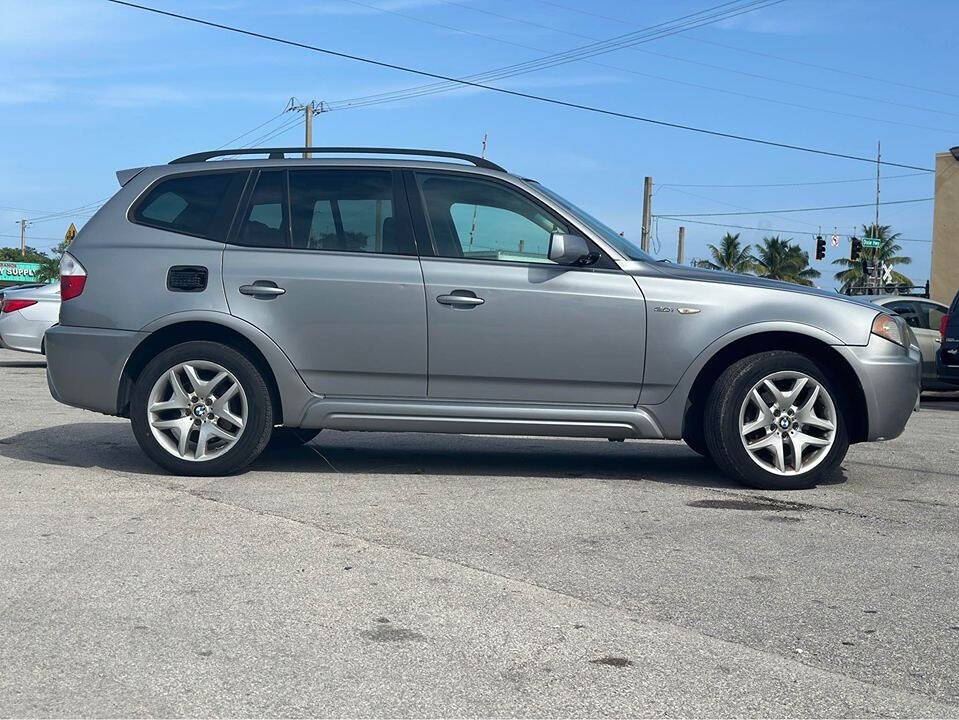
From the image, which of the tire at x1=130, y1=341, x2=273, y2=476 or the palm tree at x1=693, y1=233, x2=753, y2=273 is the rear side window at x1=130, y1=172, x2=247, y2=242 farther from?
the palm tree at x1=693, y1=233, x2=753, y2=273

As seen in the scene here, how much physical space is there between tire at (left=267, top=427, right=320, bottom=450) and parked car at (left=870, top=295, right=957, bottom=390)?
9.22 meters

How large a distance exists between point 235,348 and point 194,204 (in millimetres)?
945

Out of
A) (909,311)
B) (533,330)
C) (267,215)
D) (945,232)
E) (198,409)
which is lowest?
(198,409)

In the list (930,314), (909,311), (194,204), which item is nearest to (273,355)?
(194,204)

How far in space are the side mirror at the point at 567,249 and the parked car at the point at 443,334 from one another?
0.01 metres

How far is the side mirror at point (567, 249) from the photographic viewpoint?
6.48m

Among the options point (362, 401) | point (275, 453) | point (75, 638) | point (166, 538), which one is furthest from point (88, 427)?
point (75, 638)

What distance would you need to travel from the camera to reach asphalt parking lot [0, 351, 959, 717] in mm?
3312

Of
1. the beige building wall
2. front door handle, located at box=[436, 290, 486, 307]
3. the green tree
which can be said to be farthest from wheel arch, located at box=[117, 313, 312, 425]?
the green tree

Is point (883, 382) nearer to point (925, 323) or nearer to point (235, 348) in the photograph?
point (235, 348)

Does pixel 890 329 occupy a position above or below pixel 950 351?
above

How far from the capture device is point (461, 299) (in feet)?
21.6

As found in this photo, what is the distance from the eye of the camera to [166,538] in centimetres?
514

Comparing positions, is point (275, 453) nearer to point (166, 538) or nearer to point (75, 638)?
point (166, 538)
